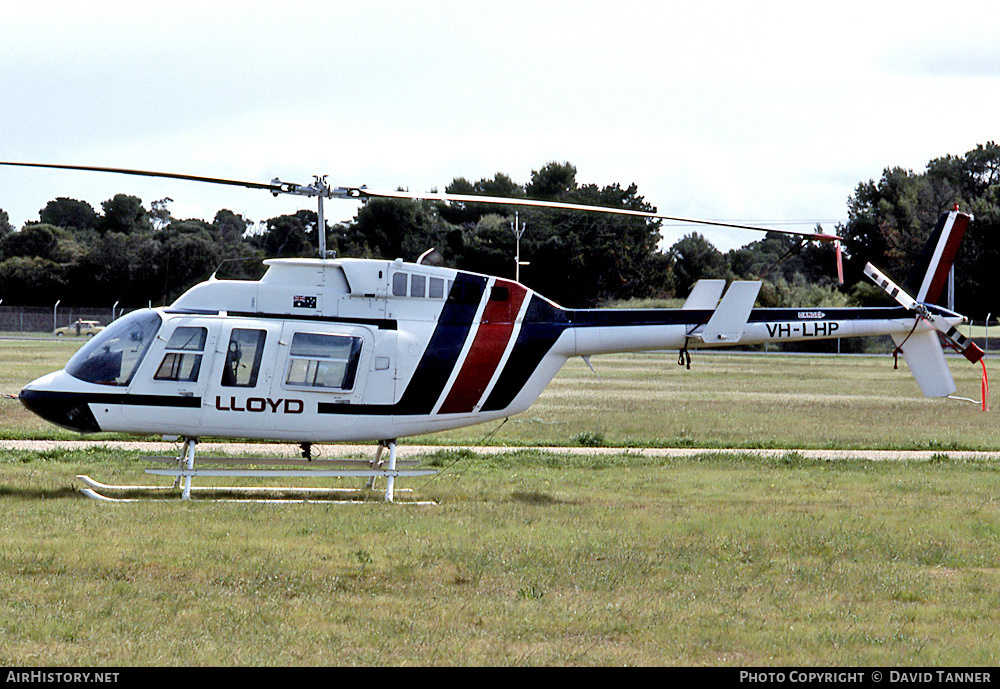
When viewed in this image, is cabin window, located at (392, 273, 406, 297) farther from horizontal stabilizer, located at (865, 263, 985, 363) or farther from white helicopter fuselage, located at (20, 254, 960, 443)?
horizontal stabilizer, located at (865, 263, 985, 363)

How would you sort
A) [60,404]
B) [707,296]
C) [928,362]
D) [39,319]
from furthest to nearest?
[39,319], [928,362], [707,296], [60,404]

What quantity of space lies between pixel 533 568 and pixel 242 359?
5.86 m

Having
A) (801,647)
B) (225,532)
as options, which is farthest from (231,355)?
(801,647)

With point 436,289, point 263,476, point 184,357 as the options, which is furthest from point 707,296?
point 184,357

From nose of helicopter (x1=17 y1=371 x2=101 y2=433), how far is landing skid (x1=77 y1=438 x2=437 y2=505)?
77 centimetres

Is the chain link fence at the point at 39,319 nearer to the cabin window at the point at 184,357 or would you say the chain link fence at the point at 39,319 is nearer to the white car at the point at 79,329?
the white car at the point at 79,329

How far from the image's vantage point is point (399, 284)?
1507cm

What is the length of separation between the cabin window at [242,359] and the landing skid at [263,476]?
1095mm

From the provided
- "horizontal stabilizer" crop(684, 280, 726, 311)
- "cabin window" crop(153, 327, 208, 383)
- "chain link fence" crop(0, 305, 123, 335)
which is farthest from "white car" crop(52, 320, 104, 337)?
"horizontal stabilizer" crop(684, 280, 726, 311)

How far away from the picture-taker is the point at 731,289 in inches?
631

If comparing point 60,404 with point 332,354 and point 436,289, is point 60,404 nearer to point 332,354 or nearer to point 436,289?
point 332,354

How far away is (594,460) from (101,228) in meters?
83.7

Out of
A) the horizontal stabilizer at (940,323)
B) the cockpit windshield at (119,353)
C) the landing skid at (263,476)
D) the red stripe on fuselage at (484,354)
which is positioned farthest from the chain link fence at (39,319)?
the horizontal stabilizer at (940,323)

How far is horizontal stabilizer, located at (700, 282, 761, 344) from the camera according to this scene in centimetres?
1606
